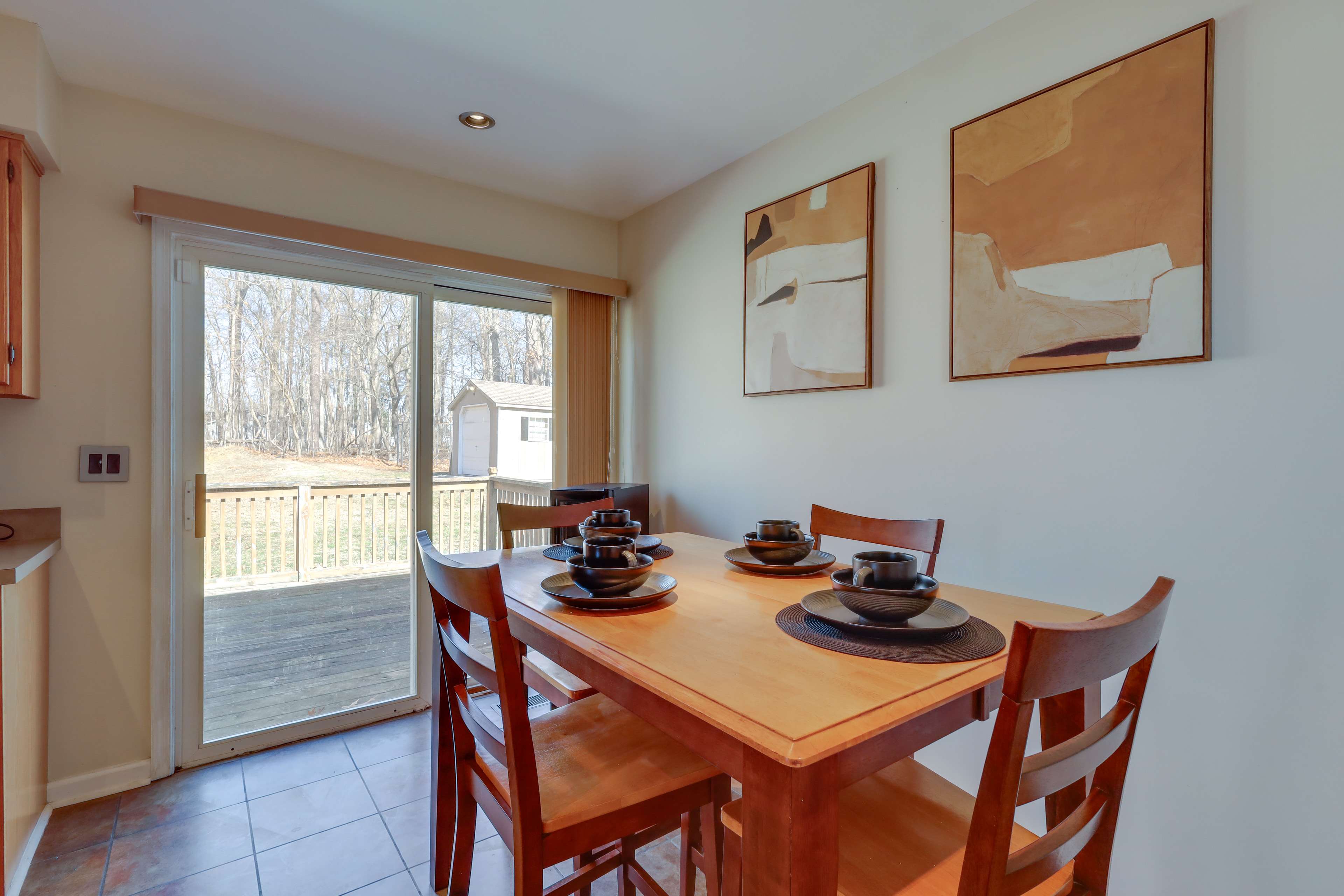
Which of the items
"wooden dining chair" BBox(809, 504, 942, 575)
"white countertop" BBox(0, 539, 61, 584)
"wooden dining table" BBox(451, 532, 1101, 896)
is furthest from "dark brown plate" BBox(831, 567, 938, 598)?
"white countertop" BBox(0, 539, 61, 584)

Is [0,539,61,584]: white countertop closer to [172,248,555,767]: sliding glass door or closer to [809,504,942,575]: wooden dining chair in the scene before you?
[172,248,555,767]: sliding glass door

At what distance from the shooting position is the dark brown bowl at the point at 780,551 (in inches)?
60.4

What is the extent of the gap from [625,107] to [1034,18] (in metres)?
1.32

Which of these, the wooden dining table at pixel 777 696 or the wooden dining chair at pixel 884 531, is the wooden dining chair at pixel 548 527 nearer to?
the wooden dining table at pixel 777 696

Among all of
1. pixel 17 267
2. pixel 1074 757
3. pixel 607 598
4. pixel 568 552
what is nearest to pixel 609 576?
pixel 607 598

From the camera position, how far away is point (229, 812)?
79.7 inches

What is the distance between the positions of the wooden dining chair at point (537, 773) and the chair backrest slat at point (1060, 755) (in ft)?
1.91

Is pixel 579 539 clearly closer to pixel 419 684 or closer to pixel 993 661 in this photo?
pixel 993 661

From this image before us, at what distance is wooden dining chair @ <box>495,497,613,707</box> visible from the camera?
1582 millimetres

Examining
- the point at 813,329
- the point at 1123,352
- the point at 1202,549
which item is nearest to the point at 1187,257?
the point at 1123,352

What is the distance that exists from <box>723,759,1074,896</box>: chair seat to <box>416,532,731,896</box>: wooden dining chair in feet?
0.79

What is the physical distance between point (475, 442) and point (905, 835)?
2.52 meters

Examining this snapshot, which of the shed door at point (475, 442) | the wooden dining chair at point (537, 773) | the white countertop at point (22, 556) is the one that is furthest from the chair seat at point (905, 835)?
the shed door at point (475, 442)

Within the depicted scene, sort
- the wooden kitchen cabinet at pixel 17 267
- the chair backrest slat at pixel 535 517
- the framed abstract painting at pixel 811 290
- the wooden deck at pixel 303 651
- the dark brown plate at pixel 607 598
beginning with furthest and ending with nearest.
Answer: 1. the wooden deck at pixel 303 651
2. the framed abstract painting at pixel 811 290
3. the chair backrest slat at pixel 535 517
4. the wooden kitchen cabinet at pixel 17 267
5. the dark brown plate at pixel 607 598
